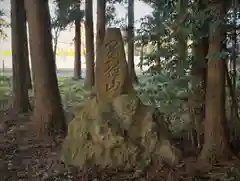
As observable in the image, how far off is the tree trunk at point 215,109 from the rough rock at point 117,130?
562mm

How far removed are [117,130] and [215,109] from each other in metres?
1.55

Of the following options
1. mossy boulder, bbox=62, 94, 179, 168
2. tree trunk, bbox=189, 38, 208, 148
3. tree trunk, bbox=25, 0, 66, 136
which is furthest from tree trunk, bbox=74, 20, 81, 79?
mossy boulder, bbox=62, 94, 179, 168

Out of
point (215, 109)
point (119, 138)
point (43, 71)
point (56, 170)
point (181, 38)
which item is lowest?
point (56, 170)

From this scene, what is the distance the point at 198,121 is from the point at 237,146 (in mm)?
808

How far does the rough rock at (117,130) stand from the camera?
5.59 meters

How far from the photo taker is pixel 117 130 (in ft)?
18.5

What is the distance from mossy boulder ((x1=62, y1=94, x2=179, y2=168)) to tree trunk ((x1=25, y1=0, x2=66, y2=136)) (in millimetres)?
2440

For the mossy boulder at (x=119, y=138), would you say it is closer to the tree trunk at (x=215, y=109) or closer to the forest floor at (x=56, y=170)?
the forest floor at (x=56, y=170)

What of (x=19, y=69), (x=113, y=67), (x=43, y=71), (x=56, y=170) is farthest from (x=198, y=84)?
(x=19, y=69)

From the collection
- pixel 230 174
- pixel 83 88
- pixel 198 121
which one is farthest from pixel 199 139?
pixel 83 88

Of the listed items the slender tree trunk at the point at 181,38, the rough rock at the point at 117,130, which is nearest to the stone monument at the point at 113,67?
the rough rock at the point at 117,130

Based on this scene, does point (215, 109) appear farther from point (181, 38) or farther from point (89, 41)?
point (89, 41)

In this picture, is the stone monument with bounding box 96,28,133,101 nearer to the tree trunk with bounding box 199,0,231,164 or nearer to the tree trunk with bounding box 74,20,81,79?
the tree trunk with bounding box 199,0,231,164

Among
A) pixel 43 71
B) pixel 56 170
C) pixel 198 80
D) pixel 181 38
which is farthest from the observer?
pixel 43 71
